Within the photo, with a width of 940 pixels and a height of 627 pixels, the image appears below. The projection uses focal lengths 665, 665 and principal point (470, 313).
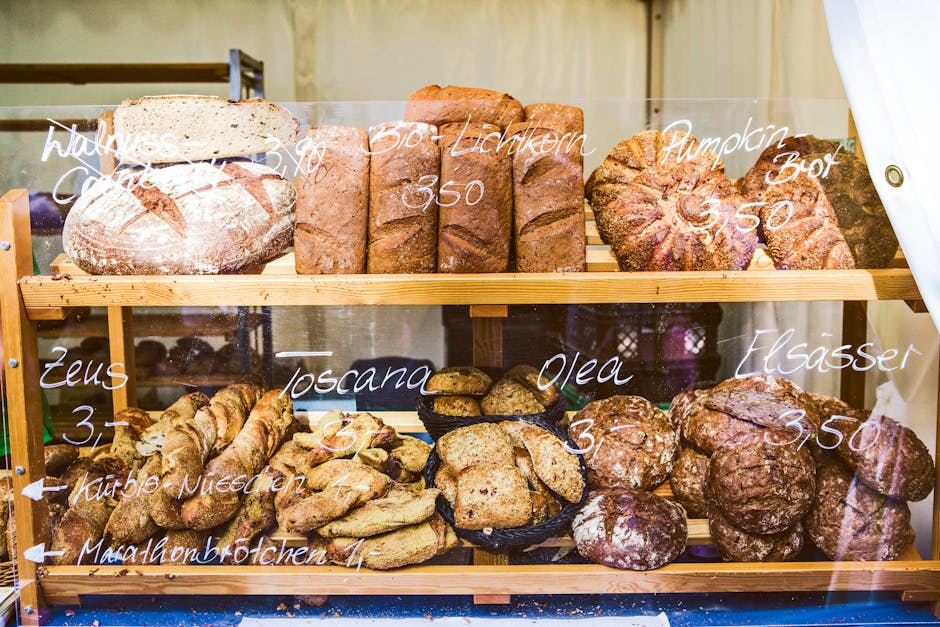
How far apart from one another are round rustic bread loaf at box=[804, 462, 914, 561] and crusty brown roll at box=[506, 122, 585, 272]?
0.99m

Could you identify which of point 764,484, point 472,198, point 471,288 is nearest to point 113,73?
point 472,198

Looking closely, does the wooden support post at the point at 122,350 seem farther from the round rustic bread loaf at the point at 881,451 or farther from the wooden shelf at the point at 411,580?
the round rustic bread loaf at the point at 881,451

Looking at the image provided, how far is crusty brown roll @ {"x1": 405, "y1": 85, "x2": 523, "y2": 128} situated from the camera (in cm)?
170

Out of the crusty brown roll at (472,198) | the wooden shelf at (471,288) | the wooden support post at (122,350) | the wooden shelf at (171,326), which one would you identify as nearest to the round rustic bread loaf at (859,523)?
the wooden shelf at (471,288)

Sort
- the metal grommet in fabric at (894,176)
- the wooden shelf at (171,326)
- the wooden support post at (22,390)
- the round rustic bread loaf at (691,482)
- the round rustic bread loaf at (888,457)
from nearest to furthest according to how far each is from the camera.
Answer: the metal grommet in fabric at (894,176)
the wooden support post at (22,390)
the wooden shelf at (171,326)
the round rustic bread loaf at (888,457)
the round rustic bread loaf at (691,482)

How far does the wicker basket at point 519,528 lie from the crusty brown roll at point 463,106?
83cm

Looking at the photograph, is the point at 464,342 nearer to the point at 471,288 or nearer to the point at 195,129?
the point at 471,288

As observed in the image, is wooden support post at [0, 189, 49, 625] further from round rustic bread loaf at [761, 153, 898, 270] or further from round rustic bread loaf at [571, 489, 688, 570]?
round rustic bread loaf at [761, 153, 898, 270]

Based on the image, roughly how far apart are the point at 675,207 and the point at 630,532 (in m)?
0.87

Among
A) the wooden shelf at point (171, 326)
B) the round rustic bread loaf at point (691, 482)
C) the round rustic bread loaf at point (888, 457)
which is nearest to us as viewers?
the wooden shelf at point (171, 326)

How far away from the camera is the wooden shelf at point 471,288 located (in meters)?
1.63

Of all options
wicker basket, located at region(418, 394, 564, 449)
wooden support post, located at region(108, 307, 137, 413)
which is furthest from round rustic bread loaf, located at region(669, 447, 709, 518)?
wooden support post, located at region(108, 307, 137, 413)

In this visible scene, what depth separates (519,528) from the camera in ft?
5.67

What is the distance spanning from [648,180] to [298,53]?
0.99 meters
